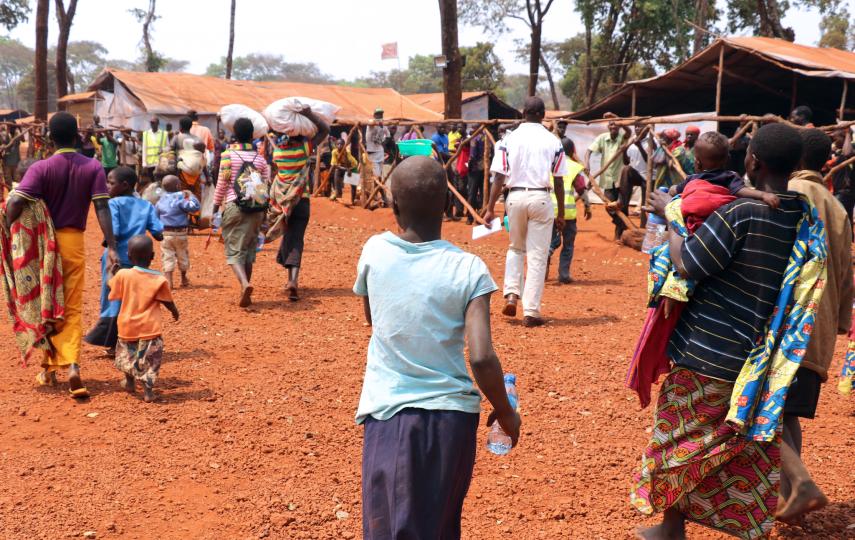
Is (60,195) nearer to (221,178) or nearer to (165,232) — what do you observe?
(221,178)

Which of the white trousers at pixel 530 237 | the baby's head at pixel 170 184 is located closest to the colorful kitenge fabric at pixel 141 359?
the white trousers at pixel 530 237

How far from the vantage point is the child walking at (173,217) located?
8.28 metres

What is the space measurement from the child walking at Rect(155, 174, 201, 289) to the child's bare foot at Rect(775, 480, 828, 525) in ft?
21.1

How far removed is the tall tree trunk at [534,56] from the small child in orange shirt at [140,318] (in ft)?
75.7

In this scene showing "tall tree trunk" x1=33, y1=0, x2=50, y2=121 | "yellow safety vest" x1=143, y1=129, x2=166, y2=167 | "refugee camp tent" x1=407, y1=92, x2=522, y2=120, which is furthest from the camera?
"refugee camp tent" x1=407, y1=92, x2=522, y2=120

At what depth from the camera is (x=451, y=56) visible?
16047 mm

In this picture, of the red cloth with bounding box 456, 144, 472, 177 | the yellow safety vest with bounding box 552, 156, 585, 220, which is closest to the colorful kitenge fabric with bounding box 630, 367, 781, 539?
the yellow safety vest with bounding box 552, 156, 585, 220

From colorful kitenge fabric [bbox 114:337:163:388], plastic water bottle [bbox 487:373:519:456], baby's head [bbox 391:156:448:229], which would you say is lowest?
colorful kitenge fabric [bbox 114:337:163:388]

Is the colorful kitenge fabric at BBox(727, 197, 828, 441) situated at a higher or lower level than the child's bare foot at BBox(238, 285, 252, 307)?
higher

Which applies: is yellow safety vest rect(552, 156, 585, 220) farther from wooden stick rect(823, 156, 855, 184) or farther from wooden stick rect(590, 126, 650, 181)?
wooden stick rect(823, 156, 855, 184)

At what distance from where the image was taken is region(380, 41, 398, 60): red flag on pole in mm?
27656

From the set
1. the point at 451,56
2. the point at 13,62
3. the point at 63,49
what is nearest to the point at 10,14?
the point at 63,49

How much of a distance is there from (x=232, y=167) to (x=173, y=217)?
1.12 m

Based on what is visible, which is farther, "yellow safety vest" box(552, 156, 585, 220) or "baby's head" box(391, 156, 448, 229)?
"yellow safety vest" box(552, 156, 585, 220)
